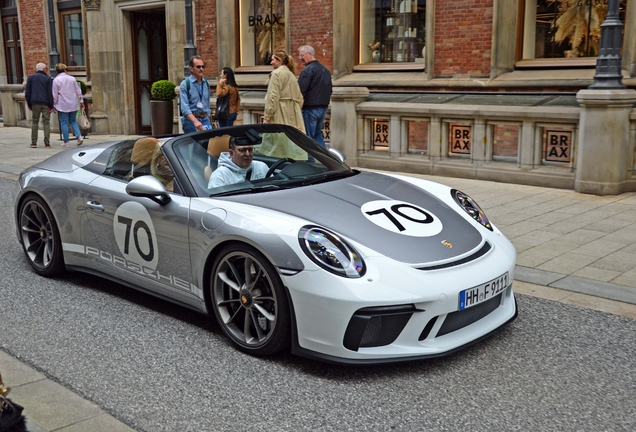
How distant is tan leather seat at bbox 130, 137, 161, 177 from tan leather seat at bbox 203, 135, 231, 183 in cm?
40

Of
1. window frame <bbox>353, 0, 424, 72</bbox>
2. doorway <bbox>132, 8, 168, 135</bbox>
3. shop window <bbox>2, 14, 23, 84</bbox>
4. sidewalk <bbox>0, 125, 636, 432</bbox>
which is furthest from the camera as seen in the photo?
shop window <bbox>2, 14, 23, 84</bbox>

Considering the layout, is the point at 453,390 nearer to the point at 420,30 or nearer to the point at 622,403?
the point at 622,403

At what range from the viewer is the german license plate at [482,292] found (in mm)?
4008

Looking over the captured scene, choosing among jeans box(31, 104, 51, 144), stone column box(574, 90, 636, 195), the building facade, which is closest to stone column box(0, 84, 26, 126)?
the building facade

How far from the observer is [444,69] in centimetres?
1369

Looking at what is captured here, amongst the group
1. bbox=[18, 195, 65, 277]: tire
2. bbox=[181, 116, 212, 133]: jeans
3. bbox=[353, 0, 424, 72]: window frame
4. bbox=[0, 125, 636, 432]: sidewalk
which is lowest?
bbox=[0, 125, 636, 432]: sidewalk

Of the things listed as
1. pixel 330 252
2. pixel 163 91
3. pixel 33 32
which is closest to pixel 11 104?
pixel 33 32

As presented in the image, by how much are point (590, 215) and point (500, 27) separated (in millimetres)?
5370

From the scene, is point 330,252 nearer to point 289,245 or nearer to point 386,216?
point 289,245

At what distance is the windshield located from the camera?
4.89 m

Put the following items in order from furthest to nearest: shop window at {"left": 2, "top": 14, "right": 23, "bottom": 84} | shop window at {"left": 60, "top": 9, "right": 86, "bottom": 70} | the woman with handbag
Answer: shop window at {"left": 2, "top": 14, "right": 23, "bottom": 84} < shop window at {"left": 60, "top": 9, "right": 86, "bottom": 70} < the woman with handbag

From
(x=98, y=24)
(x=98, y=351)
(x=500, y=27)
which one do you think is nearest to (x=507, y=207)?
A: (x=500, y=27)

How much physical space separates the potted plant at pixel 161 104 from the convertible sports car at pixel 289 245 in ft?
41.6

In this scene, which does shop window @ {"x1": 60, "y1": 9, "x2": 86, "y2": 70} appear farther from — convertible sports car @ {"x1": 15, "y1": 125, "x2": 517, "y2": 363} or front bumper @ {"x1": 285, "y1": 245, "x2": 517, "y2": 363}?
front bumper @ {"x1": 285, "y1": 245, "x2": 517, "y2": 363}
